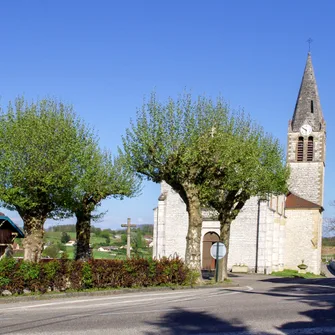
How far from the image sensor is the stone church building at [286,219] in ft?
149

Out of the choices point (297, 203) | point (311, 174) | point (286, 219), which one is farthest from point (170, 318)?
point (311, 174)

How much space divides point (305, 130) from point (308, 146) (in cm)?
172

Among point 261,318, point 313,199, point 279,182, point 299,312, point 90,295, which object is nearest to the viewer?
point 261,318

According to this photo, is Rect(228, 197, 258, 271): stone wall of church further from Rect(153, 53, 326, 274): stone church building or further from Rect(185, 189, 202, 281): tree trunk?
Rect(185, 189, 202, 281): tree trunk

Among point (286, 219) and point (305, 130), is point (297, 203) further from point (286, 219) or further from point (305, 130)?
point (305, 130)

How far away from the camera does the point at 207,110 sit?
86.9 feet

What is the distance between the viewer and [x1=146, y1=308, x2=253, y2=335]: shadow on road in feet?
34.1

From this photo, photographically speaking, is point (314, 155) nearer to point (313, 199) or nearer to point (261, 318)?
point (313, 199)

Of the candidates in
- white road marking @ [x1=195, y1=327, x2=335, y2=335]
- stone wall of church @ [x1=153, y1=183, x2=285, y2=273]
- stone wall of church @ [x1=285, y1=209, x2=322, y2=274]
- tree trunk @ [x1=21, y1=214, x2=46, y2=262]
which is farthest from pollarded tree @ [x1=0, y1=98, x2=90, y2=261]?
stone wall of church @ [x1=285, y1=209, x2=322, y2=274]

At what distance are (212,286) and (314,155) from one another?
36.1 m

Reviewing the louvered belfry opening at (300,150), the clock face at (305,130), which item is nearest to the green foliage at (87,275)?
the louvered belfry opening at (300,150)

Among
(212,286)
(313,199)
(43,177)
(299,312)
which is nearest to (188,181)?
(212,286)

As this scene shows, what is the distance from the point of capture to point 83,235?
102 feet

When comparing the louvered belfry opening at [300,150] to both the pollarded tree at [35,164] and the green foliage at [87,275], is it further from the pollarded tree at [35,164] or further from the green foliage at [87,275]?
the green foliage at [87,275]
